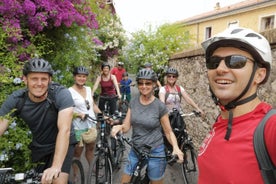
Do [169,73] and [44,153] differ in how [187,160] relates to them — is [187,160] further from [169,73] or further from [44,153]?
[44,153]

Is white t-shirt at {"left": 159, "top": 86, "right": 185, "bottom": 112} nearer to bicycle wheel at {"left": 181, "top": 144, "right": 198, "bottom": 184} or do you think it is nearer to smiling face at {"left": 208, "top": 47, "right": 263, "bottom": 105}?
bicycle wheel at {"left": 181, "top": 144, "right": 198, "bottom": 184}

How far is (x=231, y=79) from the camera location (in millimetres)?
1381

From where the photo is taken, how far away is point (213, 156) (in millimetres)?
1345

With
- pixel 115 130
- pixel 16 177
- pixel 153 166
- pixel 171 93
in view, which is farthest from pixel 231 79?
pixel 171 93

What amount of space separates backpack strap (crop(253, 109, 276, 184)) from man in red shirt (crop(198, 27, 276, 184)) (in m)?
0.03

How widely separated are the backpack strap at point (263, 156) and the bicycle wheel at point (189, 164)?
358 centimetres

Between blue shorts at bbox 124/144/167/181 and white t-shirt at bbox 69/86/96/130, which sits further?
white t-shirt at bbox 69/86/96/130

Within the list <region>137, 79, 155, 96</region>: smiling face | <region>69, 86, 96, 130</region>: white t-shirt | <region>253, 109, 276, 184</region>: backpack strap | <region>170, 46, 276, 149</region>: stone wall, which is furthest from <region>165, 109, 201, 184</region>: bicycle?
<region>253, 109, 276, 184</region>: backpack strap

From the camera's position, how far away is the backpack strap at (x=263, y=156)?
1.08 m

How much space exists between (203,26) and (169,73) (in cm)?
2622

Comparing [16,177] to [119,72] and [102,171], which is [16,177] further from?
[119,72]

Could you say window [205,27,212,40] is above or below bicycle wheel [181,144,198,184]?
above

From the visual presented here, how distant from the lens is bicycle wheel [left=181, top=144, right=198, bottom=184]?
4.64 metres

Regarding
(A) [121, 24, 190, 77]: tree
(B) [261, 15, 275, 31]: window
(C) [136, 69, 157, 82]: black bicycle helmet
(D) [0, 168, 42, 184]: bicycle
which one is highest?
(B) [261, 15, 275, 31]: window
